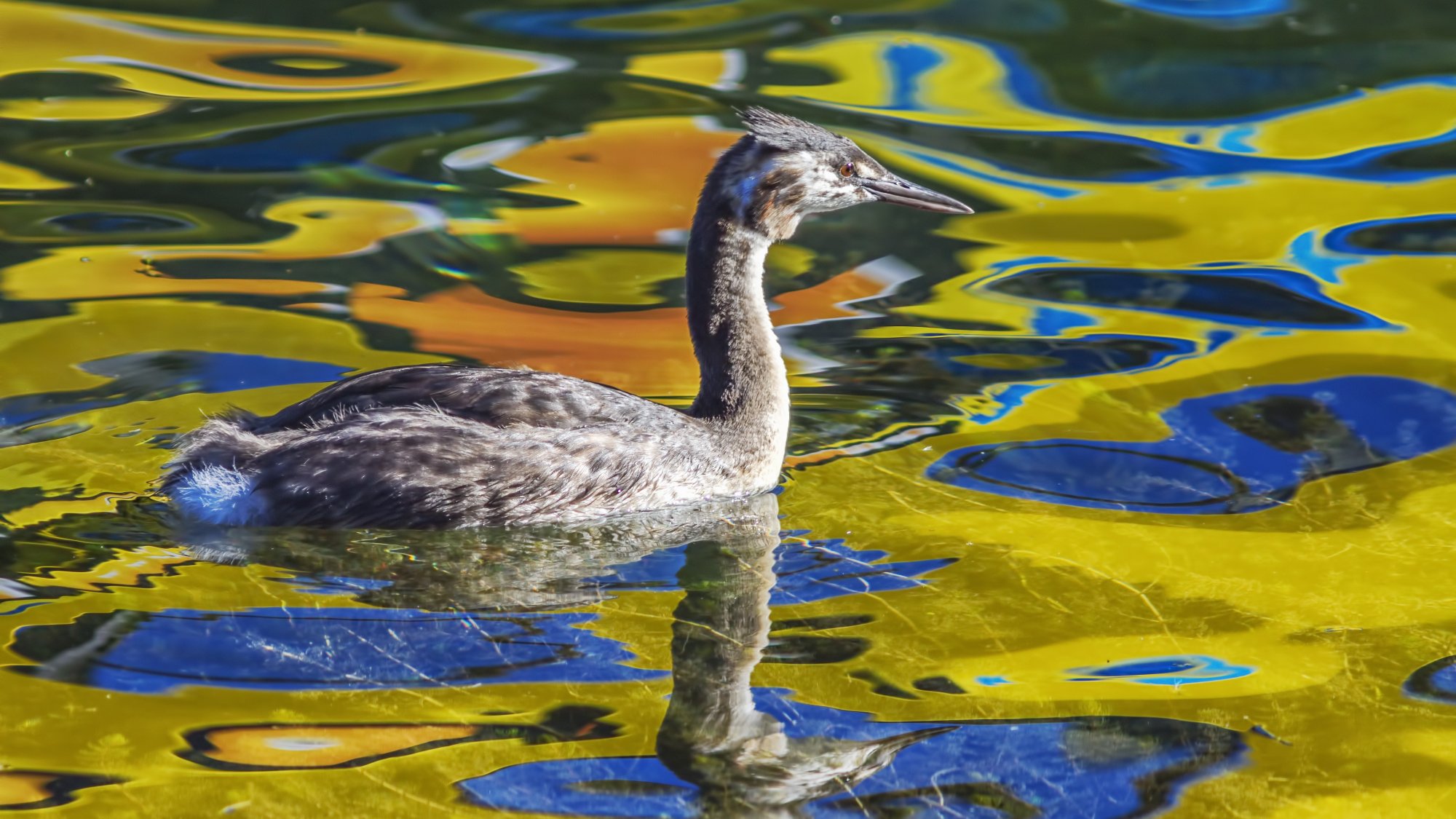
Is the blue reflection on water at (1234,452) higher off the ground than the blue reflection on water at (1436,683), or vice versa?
the blue reflection on water at (1234,452)

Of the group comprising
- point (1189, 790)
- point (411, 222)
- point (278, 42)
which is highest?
point (278, 42)

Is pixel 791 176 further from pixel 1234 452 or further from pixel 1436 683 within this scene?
pixel 1436 683

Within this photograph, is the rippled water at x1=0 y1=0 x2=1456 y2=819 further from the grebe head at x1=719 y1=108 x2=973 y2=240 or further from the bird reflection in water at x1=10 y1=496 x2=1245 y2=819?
the grebe head at x1=719 y1=108 x2=973 y2=240

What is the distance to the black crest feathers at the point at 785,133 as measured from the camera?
22.5ft

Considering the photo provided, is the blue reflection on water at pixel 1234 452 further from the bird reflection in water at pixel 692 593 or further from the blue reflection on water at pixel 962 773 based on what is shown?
the blue reflection on water at pixel 962 773

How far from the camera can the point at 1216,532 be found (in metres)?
6.38

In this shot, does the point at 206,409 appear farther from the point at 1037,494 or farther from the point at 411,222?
the point at 1037,494

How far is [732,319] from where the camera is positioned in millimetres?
6840

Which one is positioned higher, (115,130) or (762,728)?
(115,130)

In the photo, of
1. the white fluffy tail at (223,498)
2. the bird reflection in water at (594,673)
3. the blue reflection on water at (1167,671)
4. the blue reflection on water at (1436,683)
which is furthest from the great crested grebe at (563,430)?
the blue reflection on water at (1436,683)

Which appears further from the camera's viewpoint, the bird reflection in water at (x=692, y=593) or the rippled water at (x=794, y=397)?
the rippled water at (x=794, y=397)

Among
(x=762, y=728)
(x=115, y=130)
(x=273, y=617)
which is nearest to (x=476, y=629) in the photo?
(x=273, y=617)

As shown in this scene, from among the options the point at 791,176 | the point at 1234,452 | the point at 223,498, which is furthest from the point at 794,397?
the point at 223,498

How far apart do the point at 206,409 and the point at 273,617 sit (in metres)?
2.13
